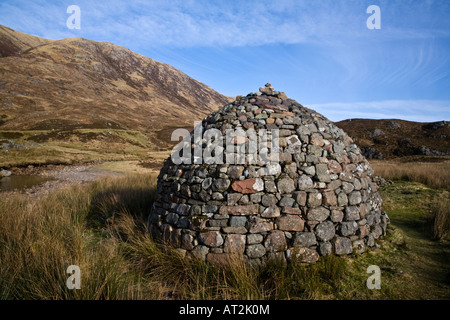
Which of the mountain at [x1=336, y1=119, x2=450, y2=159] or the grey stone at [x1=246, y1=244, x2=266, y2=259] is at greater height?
the mountain at [x1=336, y1=119, x2=450, y2=159]

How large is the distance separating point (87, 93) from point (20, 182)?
85204mm

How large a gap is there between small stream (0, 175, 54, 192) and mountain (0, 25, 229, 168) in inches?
567

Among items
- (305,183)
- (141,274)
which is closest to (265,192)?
(305,183)

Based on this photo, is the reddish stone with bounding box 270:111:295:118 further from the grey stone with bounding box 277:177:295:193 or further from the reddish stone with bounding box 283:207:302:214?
the reddish stone with bounding box 283:207:302:214

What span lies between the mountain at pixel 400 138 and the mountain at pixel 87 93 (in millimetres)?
37289

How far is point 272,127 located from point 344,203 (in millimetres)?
2008

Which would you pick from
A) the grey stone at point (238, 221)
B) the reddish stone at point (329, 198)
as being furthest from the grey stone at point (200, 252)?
the reddish stone at point (329, 198)

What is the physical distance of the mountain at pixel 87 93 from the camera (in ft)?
163

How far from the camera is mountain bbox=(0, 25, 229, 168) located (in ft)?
163

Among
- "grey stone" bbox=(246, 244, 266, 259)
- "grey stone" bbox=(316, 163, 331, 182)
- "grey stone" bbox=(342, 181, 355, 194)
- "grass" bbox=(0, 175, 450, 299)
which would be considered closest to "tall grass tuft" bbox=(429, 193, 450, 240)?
"grass" bbox=(0, 175, 450, 299)

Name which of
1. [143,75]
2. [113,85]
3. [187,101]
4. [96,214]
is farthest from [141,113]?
[96,214]

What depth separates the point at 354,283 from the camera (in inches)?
143

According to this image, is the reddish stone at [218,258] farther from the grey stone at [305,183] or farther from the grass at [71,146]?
the grass at [71,146]

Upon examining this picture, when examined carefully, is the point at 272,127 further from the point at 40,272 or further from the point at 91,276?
the point at 40,272
